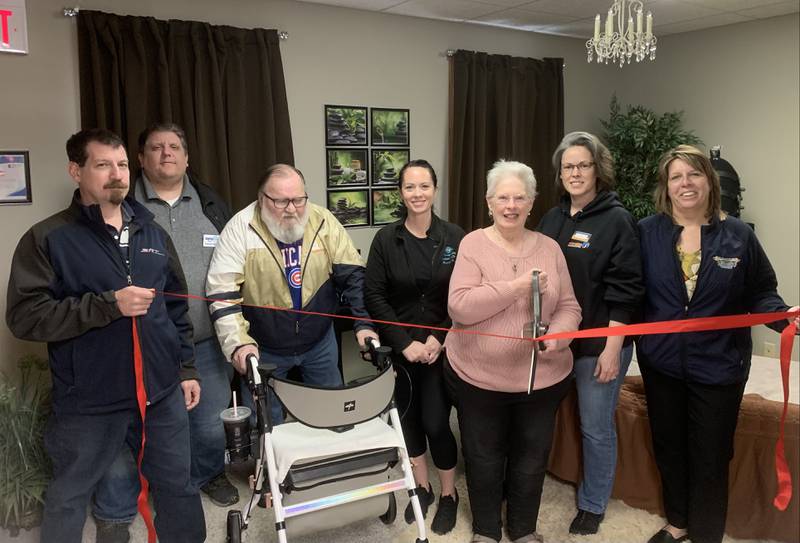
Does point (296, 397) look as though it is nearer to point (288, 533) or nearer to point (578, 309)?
point (288, 533)

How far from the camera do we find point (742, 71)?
4.73 metres

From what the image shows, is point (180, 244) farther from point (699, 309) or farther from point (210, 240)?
point (699, 309)

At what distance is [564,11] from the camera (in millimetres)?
4250

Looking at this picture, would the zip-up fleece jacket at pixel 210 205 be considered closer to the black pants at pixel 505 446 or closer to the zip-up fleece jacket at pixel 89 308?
the zip-up fleece jacket at pixel 89 308

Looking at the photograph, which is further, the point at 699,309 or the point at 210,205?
the point at 210,205

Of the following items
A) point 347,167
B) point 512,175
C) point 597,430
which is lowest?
point 597,430

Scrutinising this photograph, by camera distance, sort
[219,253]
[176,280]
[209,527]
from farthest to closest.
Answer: [209,527], [219,253], [176,280]

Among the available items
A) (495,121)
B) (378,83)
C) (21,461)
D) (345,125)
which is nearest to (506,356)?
(21,461)

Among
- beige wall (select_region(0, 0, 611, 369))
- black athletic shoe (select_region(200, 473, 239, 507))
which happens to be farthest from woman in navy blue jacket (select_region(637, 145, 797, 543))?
beige wall (select_region(0, 0, 611, 369))

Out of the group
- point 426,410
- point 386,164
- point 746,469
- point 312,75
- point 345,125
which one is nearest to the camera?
point 746,469

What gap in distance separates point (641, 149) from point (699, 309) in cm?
308

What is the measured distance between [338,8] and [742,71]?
10.3ft

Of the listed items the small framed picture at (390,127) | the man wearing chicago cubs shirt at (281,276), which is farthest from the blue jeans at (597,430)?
the small framed picture at (390,127)

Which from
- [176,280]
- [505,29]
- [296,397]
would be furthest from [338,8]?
[296,397]
